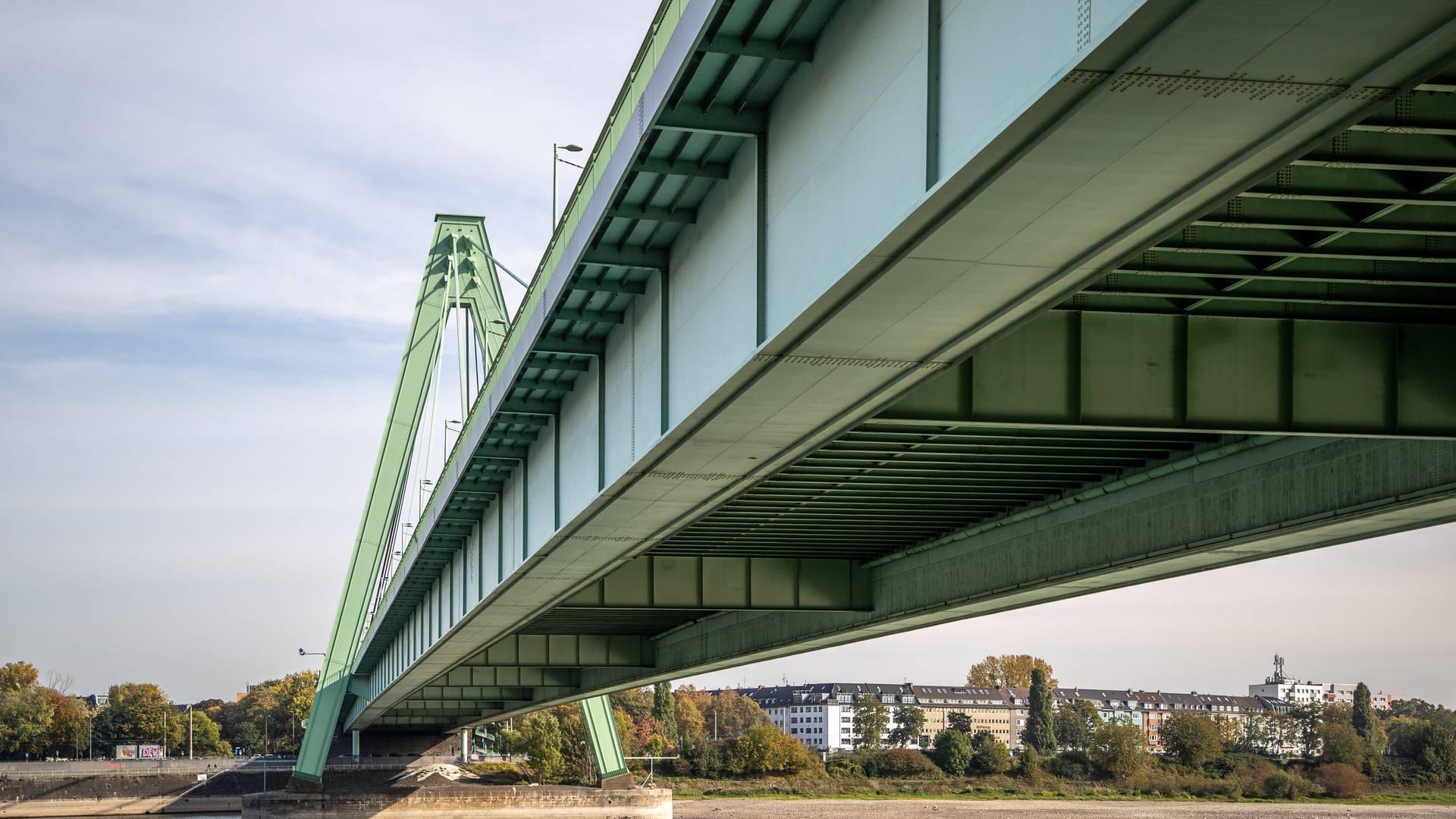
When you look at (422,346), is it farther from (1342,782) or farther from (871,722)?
(871,722)

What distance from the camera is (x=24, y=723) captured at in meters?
142

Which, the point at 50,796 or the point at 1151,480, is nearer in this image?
the point at 1151,480

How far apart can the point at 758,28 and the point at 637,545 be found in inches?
469

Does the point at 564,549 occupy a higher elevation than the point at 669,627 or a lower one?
higher

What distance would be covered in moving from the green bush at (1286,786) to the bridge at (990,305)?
94.2m

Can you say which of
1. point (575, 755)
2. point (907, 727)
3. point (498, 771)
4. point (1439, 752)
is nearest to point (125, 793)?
point (498, 771)

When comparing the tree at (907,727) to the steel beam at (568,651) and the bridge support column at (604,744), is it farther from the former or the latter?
the steel beam at (568,651)

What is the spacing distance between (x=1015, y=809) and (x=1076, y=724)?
71.3 m

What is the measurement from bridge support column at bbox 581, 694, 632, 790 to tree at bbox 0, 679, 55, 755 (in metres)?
92.8

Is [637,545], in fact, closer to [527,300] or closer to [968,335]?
[527,300]

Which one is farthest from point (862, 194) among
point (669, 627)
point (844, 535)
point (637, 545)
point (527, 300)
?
point (669, 627)

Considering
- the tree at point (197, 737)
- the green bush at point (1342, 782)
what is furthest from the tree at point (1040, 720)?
the tree at point (197, 737)

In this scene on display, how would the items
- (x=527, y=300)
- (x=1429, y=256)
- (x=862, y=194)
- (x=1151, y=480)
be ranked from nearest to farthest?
(x=862, y=194), (x=1429, y=256), (x=527, y=300), (x=1151, y=480)

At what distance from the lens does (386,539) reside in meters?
55.1
